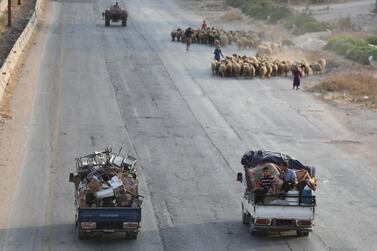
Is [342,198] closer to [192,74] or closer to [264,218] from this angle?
[264,218]

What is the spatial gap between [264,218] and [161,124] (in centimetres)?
1496

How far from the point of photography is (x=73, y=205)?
22500 mm

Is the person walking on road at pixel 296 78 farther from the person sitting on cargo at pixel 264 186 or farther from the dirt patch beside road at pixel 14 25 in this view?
the person sitting on cargo at pixel 264 186

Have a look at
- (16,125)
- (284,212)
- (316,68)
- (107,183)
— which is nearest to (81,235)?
(107,183)

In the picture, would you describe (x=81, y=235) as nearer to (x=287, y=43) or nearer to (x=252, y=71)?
(x=252, y=71)

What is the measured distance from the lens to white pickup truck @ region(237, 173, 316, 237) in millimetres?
19312

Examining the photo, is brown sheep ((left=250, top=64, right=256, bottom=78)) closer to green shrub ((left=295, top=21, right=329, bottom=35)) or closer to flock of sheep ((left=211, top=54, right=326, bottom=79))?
flock of sheep ((left=211, top=54, right=326, bottom=79))

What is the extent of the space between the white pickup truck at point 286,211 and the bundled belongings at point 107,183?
2748 millimetres

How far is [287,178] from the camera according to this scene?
19719 mm

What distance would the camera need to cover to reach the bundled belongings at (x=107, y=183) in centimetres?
1898

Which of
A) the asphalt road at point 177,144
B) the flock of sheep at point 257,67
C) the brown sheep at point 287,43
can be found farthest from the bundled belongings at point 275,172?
the brown sheep at point 287,43

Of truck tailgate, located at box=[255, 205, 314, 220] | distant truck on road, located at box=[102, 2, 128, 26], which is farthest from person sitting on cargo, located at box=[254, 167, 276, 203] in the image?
distant truck on road, located at box=[102, 2, 128, 26]

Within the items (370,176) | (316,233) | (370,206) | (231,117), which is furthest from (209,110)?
(316,233)

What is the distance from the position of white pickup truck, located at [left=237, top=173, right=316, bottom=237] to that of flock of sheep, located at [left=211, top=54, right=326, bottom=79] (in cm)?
2579
